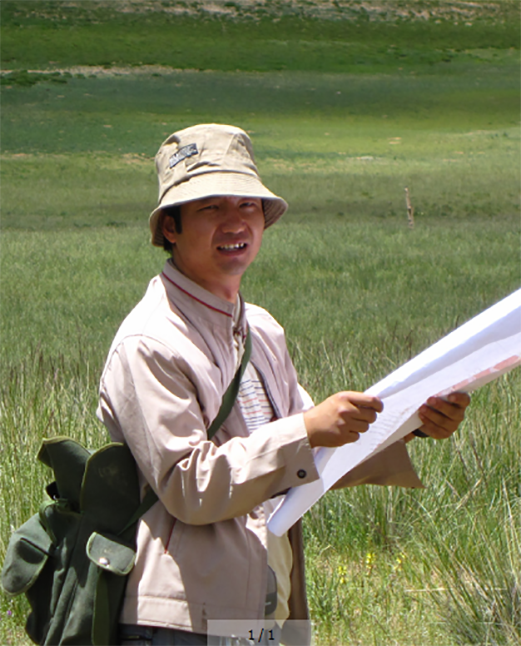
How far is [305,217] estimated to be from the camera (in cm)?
2756

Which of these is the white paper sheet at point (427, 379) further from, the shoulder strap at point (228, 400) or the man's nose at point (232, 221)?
the man's nose at point (232, 221)

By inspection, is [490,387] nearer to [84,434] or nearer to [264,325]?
[84,434]

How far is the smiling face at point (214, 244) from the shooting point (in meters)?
2.09

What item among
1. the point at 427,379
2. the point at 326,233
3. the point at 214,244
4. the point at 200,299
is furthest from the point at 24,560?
the point at 326,233

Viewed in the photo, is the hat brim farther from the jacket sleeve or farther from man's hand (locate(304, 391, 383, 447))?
man's hand (locate(304, 391, 383, 447))

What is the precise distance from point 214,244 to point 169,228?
5.5 inches

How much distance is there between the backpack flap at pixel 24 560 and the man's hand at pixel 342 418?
0.63 meters

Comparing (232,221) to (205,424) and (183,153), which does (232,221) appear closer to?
(183,153)

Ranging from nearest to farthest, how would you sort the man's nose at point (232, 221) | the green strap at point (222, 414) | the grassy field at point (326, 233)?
the green strap at point (222, 414)
the man's nose at point (232, 221)
the grassy field at point (326, 233)

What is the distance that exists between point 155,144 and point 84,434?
48001mm

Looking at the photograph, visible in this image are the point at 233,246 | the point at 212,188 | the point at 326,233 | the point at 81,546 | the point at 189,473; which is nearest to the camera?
the point at 189,473

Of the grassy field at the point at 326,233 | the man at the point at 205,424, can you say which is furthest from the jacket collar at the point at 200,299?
the grassy field at the point at 326,233

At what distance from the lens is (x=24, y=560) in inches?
76.2

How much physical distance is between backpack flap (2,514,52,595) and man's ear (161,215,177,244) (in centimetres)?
73
